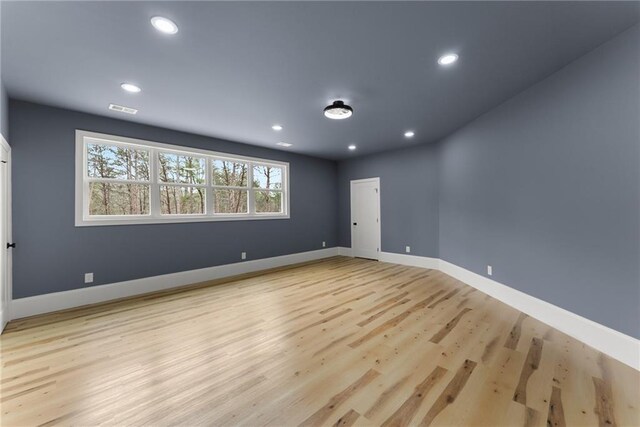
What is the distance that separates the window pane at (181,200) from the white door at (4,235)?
1.66 metres

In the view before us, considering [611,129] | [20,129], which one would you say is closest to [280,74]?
[611,129]

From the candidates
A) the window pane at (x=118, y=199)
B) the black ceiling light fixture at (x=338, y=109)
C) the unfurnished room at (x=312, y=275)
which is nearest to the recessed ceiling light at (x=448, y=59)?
the unfurnished room at (x=312, y=275)

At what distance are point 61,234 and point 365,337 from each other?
4.14 meters

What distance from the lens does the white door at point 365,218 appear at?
21.2 ft

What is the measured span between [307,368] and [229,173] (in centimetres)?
417

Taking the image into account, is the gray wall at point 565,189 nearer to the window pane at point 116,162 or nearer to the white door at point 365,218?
the white door at point 365,218

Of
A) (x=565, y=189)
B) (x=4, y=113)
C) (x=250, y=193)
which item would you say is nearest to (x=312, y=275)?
(x=250, y=193)

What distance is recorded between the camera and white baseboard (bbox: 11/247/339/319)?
318 cm

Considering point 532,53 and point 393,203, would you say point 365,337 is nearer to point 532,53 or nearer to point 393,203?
point 532,53

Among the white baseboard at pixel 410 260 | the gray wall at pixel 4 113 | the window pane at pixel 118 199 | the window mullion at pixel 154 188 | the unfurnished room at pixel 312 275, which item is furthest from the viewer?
the white baseboard at pixel 410 260

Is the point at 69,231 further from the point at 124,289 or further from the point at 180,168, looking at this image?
the point at 180,168

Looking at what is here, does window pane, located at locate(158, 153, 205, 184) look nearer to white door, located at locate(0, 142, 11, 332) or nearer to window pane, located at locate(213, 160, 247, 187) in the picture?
window pane, located at locate(213, 160, 247, 187)

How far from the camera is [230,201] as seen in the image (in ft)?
17.2

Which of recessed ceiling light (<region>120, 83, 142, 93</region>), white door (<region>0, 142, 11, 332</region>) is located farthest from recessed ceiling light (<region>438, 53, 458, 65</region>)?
white door (<region>0, 142, 11, 332</region>)
